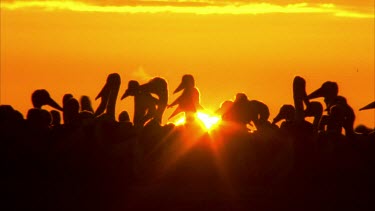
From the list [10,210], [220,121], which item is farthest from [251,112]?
[10,210]

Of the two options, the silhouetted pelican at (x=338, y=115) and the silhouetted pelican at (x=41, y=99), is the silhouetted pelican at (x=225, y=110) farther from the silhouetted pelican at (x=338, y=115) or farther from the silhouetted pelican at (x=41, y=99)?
the silhouetted pelican at (x=41, y=99)

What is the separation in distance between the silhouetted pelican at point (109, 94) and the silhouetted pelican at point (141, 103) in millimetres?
260

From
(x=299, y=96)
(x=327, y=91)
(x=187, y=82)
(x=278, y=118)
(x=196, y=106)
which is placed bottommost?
(x=278, y=118)

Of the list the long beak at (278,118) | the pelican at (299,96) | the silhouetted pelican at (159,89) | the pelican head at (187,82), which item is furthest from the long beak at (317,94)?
the silhouetted pelican at (159,89)

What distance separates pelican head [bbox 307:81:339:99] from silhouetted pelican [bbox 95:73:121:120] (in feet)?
10.6

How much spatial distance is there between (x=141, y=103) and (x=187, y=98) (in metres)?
0.74

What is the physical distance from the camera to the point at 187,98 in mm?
40125

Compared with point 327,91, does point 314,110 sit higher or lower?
lower

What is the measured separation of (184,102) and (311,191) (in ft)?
15.6

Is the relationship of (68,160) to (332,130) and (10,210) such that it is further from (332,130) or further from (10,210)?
(332,130)

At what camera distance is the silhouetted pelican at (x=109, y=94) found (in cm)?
4062

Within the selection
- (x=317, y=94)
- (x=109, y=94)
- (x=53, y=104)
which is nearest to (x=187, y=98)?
(x=109, y=94)

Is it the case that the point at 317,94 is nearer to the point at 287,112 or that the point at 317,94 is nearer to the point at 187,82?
the point at 287,112

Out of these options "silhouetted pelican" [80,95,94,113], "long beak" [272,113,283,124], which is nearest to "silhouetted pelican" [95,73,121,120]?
"silhouetted pelican" [80,95,94,113]
